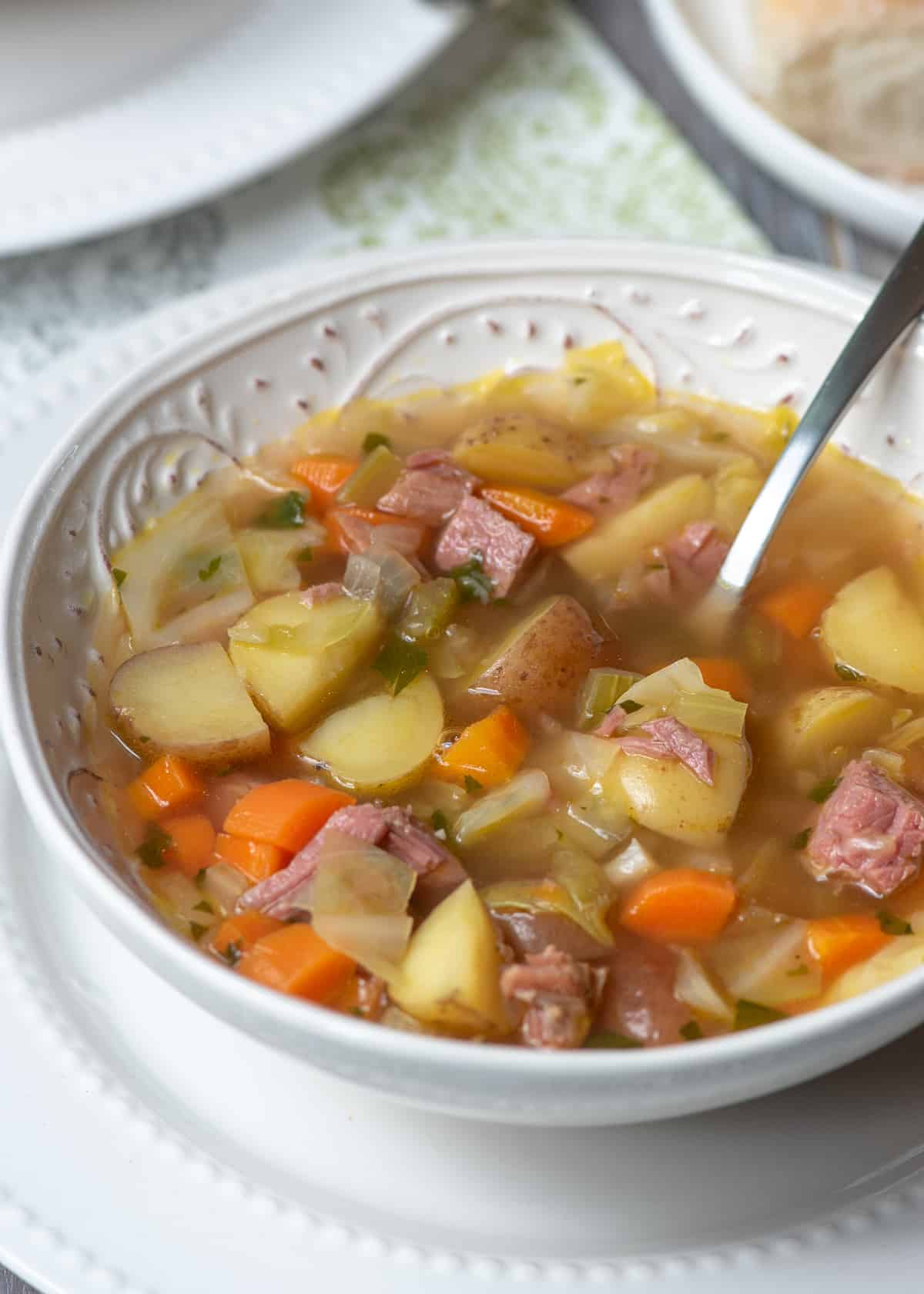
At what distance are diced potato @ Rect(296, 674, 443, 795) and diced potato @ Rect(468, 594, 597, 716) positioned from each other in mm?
103

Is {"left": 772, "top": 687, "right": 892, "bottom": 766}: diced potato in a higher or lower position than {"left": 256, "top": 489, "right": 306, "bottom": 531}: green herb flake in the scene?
lower

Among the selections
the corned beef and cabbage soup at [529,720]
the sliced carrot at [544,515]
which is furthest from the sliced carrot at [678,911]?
the sliced carrot at [544,515]

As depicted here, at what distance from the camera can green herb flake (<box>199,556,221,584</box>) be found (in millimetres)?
2469

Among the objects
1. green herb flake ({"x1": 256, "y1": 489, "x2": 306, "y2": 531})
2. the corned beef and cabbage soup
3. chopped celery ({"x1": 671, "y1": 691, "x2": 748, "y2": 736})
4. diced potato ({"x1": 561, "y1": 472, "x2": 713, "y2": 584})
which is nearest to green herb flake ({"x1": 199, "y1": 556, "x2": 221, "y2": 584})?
the corned beef and cabbage soup

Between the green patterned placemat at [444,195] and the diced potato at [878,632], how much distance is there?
4.57ft

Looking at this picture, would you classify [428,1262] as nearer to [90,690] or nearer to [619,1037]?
[619,1037]

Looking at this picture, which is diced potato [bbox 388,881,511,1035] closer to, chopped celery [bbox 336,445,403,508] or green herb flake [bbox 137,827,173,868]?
green herb flake [bbox 137,827,173,868]

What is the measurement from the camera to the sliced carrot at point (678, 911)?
2.00m

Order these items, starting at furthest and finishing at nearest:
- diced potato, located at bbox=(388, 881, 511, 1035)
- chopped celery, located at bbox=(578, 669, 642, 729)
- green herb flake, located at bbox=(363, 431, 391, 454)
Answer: green herb flake, located at bbox=(363, 431, 391, 454) < chopped celery, located at bbox=(578, 669, 642, 729) < diced potato, located at bbox=(388, 881, 511, 1035)

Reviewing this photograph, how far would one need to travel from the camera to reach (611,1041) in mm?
1832

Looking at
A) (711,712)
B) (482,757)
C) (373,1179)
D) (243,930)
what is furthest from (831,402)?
(373,1179)

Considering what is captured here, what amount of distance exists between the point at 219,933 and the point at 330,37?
2.76m

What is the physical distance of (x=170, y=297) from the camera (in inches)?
140

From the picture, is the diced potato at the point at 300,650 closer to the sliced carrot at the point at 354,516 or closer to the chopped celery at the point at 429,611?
the chopped celery at the point at 429,611
